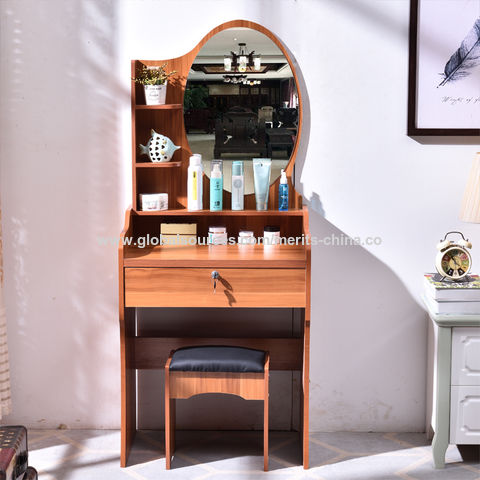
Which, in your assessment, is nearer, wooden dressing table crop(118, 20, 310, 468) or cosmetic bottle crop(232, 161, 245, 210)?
wooden dressing table crop(118, 20, 310, 468)

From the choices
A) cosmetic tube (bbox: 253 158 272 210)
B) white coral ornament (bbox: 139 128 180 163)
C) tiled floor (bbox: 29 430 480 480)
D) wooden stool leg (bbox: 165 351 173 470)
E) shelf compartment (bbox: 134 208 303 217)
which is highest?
white coral ornament (bbox: 139 128 180 163)

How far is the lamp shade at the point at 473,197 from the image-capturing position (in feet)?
8.36

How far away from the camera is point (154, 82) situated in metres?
2.63

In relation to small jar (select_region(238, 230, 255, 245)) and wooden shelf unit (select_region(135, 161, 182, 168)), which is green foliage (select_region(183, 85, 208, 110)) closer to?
wooden shelf unit (select_region(135, 161, 182, 168))

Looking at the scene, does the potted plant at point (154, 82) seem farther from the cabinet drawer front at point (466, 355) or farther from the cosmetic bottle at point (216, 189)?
the cabinet drawer front at point (466, 355)

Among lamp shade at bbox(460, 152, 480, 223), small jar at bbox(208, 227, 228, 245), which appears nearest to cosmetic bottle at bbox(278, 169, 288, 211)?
small jar at bbox(208, 227, 228, 245)

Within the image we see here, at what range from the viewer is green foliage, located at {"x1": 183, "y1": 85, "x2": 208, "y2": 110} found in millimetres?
2703

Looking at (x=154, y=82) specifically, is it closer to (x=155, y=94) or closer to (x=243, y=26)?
(x=155, y=94)

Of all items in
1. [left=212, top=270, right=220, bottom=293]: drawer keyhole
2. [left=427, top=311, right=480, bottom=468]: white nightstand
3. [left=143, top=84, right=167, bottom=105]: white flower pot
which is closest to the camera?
[left=212, top=270, right=220, bottom=293]: drawer keyhole

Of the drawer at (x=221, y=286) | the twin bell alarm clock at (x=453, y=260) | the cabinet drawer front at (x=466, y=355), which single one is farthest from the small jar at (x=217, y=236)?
the cabinet drawer front at (x=466, y=355)

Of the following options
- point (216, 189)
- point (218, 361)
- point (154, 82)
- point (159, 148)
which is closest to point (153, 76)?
point (154, 82)

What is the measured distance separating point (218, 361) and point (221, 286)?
11.6 inches

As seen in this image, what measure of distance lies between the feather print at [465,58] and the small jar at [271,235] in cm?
91

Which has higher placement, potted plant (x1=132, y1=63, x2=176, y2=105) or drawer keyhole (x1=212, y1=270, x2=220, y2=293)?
potted plant (x1=132, y1=63, x2=176, y2=105)
